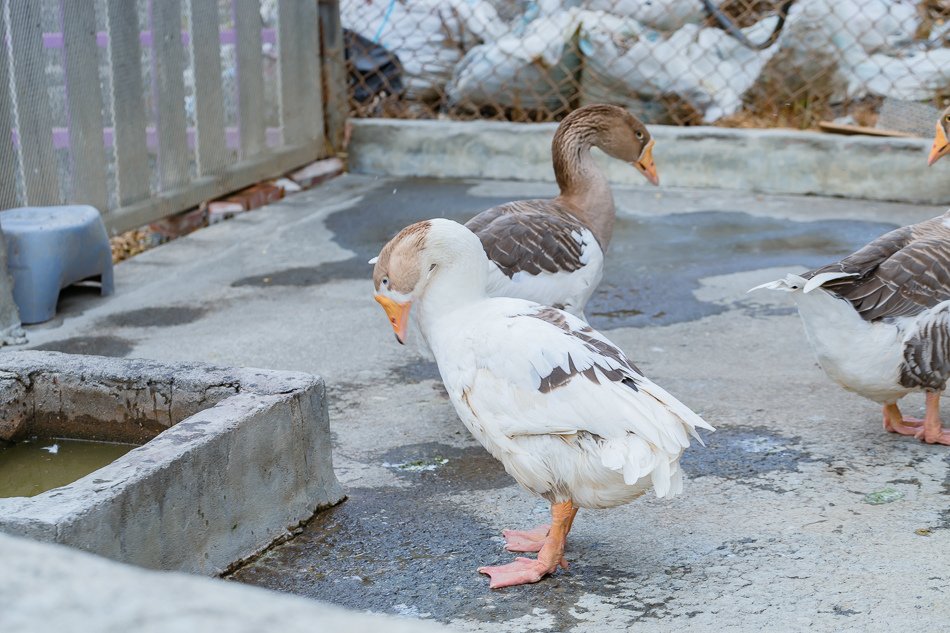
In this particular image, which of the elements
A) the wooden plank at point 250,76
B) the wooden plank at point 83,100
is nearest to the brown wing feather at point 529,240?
the wooden plank at point 83,100

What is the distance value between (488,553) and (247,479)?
2.30 ft

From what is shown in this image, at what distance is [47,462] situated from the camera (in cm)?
338

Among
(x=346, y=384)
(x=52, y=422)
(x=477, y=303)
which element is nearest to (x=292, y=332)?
(x=346, y=384)

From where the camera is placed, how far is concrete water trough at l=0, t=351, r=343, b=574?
2695mm

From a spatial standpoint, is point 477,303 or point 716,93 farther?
point 716,93

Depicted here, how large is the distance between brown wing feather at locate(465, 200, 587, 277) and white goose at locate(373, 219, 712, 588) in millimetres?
867

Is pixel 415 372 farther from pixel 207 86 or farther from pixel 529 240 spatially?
pixel 207 86

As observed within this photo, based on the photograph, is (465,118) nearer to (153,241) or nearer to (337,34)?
(337,34)

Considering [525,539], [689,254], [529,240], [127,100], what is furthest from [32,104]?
[525,539]

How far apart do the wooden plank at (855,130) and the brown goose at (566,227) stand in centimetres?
305

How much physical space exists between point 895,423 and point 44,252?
12.1 feet

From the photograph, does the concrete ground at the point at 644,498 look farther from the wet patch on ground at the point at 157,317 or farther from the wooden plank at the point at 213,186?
the wooden plank at the point at 213,186

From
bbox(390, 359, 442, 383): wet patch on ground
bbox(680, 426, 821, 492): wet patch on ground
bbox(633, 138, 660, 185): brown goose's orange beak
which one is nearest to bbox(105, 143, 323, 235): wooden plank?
bbox(390, 359, 442, 383): wet patch on ground

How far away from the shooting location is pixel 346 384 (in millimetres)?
4551
